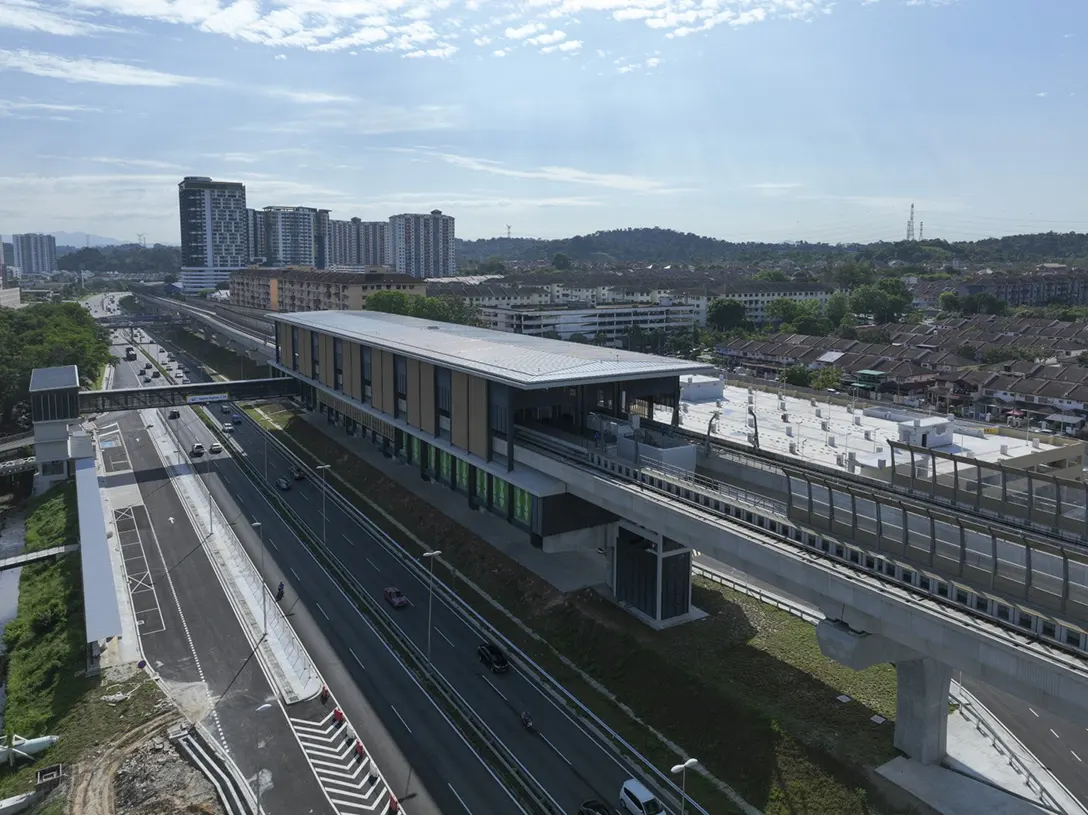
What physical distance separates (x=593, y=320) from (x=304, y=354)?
86.5 metres

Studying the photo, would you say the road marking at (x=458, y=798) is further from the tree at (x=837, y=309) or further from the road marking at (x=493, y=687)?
the tree at (x=837, y=309)

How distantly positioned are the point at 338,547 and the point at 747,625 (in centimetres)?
2627

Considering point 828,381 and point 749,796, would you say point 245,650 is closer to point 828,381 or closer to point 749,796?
point 749,796

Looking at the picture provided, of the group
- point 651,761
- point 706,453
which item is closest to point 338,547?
point 706,453

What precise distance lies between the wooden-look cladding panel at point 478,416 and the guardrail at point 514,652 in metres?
7.88

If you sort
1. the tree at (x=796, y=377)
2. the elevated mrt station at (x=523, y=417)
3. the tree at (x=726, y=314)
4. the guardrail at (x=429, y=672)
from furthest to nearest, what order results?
the tree at (x=726, y=314) < the tree at (x=796, y=377) < the elevated mrt station at (x=523, y=417) < the guardrail at (x=429, y=672)

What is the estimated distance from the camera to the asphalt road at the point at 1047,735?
28.7m

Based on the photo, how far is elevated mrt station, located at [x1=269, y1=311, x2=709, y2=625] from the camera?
3994cm

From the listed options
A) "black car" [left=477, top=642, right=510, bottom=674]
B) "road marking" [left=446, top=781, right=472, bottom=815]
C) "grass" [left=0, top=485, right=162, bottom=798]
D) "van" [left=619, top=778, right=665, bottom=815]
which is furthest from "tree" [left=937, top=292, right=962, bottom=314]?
"road marking" [left=446, top=781, right=472, bottom=815]

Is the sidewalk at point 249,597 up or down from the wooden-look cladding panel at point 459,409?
down

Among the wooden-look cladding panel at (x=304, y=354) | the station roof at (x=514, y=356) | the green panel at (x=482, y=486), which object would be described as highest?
the station roof at (x=514, y=356)

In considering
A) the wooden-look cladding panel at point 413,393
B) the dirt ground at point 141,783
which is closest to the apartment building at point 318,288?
the wooden-look cladding panel at point 413,393

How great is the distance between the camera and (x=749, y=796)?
27.3 meters

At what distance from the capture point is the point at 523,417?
46.8 m
